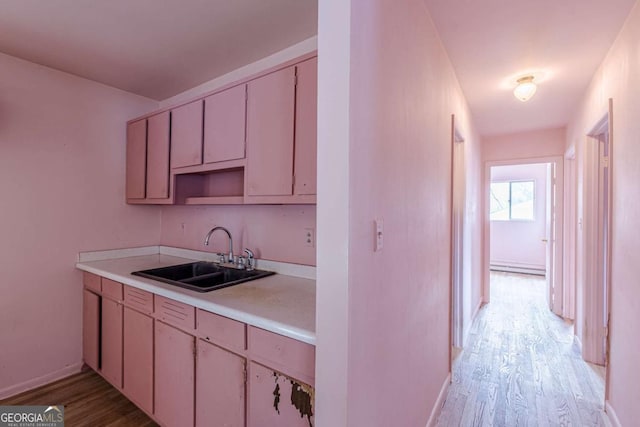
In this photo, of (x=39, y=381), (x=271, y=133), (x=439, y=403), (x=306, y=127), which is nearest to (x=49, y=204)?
(x=39, y=381)

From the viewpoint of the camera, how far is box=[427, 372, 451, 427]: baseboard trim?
1.83m

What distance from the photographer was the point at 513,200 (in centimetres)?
634

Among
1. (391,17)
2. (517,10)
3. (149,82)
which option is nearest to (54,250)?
(149,82)

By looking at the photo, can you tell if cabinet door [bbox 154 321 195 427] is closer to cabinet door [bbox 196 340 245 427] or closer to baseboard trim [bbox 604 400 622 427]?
cabinet door [bbox 196 340 245 427]

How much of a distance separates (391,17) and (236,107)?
1.07 meters

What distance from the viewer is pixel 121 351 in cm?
203

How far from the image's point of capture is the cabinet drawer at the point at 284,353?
1.11 meters

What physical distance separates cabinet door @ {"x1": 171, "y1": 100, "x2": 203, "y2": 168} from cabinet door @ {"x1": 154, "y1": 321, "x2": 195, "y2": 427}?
3.76 feet

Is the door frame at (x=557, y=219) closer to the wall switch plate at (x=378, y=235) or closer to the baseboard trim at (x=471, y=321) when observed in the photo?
the baseboard trim at (x=471, y=321)

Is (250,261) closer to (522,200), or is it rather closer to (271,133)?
(271,133)

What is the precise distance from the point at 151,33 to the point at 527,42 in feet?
7.78

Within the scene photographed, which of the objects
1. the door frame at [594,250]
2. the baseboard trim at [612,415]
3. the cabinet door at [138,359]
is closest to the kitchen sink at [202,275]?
the cabinet door at [138,359]

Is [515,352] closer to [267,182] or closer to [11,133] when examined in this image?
[267,182]

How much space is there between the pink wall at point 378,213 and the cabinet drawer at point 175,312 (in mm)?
895
